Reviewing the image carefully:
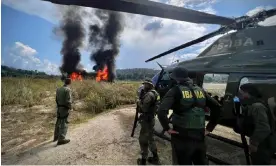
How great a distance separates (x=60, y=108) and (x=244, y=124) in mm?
5265

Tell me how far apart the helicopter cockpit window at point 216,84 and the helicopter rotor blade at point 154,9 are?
61.9 inches

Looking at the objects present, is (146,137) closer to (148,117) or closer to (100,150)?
(148,117)

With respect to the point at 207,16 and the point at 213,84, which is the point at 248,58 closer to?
the point at 213,84

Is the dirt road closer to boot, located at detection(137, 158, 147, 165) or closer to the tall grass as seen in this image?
boot, located at detection(137, 158, 147, 165)

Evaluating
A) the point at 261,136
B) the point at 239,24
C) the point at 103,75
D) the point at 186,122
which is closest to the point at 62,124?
the point at 186,122

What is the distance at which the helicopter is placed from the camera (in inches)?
176

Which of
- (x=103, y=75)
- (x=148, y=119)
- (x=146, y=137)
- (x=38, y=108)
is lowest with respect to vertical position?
(x=38, y=108)

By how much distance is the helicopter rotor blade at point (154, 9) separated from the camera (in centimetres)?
464

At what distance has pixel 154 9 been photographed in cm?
528

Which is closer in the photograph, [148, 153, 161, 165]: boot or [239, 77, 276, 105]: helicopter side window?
[239, 77, 276, 105]: helicopter side window

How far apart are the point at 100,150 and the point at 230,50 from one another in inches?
163

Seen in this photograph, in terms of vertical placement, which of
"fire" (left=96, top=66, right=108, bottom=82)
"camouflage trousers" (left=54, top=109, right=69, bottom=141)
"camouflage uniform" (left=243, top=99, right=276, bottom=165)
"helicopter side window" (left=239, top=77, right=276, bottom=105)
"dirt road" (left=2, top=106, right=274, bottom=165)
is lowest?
"dirt road" (left=2, top=106, right=274, bottom=165)

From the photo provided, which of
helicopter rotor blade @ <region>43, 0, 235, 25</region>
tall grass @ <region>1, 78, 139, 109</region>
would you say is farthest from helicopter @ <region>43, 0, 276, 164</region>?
tall grass @ <region>1, 78, 139, 109</region>

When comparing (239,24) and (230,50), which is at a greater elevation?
(239,24)
